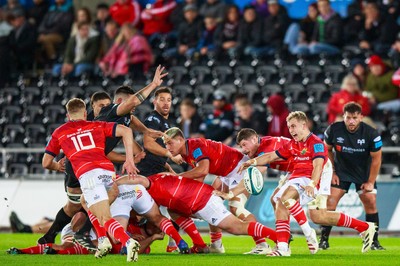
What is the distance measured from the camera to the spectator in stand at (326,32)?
22688 mm

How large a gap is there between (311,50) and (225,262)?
11.2 m

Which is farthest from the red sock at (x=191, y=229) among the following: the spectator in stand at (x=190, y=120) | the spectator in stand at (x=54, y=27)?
the spectator in stand at (x=54, y=27)

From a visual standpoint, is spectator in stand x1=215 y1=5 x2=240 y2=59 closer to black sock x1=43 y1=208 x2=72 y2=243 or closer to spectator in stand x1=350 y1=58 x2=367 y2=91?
spectator in stand x1=350 y1=58 x2=367 y2=91

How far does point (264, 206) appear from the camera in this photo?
63.9ft

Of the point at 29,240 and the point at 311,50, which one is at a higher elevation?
the point at 311,50

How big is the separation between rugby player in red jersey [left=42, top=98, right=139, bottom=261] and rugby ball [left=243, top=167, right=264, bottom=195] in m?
1.49

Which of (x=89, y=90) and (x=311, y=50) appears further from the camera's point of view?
(x=89, y=90)

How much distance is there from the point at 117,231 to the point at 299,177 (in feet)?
8.57

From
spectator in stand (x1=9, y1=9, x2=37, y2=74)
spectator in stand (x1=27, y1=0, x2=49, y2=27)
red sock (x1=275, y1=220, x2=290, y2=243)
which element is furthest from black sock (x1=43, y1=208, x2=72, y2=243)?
spectator in stand (x1=27, y1=0, x2=49, y2=27)

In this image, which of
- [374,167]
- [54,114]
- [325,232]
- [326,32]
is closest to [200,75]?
[326,32]

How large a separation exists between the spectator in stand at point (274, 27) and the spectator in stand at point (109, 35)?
3864mm

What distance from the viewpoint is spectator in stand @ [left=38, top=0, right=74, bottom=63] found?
89.9ft

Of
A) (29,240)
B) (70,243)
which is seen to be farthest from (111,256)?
(29,240)

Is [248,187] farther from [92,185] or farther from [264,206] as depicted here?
[264,206]
